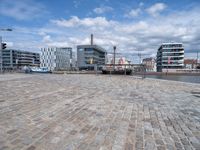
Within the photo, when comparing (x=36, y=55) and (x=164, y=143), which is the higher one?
(x=36, y=55)

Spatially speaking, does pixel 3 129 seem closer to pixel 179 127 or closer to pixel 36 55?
pixel 179 127

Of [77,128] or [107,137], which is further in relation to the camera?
[77,128]

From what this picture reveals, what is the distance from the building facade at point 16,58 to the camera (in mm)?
117381

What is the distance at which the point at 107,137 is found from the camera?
11.7 feet

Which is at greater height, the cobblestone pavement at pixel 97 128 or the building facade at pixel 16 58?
the building facade at pixel 16 58

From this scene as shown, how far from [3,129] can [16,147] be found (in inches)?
40.8

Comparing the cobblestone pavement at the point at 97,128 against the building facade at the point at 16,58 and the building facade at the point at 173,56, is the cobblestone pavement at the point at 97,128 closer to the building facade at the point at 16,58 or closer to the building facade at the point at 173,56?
the building facade at the point at 173,56

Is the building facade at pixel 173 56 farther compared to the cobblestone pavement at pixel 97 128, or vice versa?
the building facade at pixel 173 56

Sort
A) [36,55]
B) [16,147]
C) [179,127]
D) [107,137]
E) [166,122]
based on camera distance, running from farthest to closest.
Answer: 1. [36,55]
2. [166,122]
3. [179,127]
4. [107,137]
5. [16,147]

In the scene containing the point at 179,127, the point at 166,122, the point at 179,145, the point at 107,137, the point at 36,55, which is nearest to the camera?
the point at 179,145

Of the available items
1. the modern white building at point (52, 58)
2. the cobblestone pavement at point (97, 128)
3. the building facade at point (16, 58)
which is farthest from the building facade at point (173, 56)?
the cobblestone pavement at point (97, 128)

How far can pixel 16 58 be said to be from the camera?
384 ft

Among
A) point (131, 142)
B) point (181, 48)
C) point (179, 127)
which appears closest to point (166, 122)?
point (179, 127)

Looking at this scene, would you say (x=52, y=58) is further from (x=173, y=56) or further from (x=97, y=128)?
(x=97, y=128)
